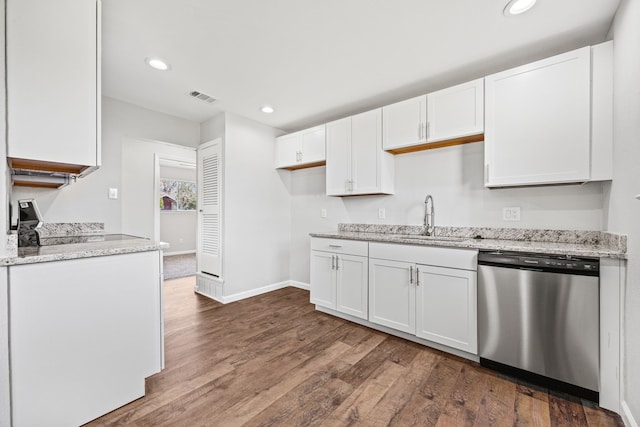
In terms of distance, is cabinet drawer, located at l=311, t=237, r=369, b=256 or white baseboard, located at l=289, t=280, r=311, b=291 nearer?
cabinet drawer, located at l=311, t=237, r=369, b=256

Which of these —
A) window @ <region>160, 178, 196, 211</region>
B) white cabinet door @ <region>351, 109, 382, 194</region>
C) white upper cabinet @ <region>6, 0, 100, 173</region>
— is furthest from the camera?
window @ <region>160, 178, 196, 211</region>

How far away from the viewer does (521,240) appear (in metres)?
2.33

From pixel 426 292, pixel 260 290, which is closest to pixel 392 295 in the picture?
pixel 426 292

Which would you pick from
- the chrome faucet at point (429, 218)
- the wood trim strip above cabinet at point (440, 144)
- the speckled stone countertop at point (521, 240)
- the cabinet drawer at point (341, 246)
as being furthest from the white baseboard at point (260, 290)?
the wood trim strip above cabinet at point (440, 144)

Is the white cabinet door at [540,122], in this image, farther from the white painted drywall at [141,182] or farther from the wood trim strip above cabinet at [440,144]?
the white painted drywall at [141,182]

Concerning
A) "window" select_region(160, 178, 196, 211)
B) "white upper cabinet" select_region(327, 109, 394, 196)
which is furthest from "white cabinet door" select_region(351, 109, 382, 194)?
"window" select_region(160, 178, 196, 211)

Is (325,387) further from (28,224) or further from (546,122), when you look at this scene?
(546,122)

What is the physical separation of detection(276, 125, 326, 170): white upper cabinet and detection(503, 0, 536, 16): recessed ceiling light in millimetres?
2083

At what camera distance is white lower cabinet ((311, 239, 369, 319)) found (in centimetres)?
276

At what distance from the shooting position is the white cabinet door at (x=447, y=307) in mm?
2092

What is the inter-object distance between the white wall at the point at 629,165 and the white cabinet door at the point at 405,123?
1245 millimetres

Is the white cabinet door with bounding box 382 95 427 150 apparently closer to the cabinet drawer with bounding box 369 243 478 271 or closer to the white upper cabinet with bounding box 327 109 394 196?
the white upper cabinet with bounding box 327 109 394 196

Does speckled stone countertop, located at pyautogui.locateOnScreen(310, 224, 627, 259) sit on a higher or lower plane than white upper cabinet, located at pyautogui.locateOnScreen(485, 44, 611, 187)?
lower

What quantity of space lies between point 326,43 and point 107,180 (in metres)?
2.70
